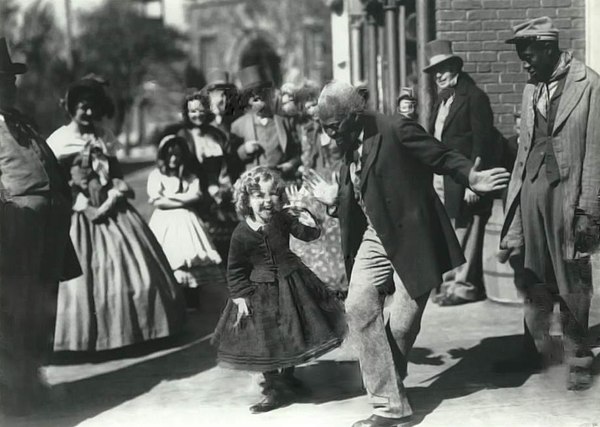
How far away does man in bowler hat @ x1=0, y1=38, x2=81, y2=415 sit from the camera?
5.14 meters

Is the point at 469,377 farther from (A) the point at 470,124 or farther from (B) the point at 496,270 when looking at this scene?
(A) the point at 470,124

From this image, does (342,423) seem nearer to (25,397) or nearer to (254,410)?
(254,410)

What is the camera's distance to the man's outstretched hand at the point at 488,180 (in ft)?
15.1

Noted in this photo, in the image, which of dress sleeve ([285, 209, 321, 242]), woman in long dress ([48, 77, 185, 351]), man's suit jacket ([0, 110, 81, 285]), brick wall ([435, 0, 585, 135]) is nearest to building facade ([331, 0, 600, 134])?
brick wall ([435, 0, 585, 135])

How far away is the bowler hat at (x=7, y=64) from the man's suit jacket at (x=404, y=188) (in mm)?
1979

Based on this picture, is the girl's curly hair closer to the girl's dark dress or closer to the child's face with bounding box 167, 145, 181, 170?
the girl's dark dress

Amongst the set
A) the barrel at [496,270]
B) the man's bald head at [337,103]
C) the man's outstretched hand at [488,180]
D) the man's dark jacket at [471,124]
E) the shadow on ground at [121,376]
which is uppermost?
the man's bald head at [337,103]

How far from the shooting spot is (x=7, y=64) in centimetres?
514

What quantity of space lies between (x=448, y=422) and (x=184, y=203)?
2.94 meters

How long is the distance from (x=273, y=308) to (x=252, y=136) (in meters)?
2.75

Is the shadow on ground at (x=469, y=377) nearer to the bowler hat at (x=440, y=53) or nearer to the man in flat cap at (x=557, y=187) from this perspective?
the man in flat cap at (x=557, y=187)

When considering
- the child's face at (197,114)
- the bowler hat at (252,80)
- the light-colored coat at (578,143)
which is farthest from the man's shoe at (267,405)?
the bowler hat at (252,80)

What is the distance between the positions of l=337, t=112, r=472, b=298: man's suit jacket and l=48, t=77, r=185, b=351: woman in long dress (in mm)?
2102

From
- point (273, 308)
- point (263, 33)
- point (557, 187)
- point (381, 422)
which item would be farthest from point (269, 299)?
point (263, 33)
